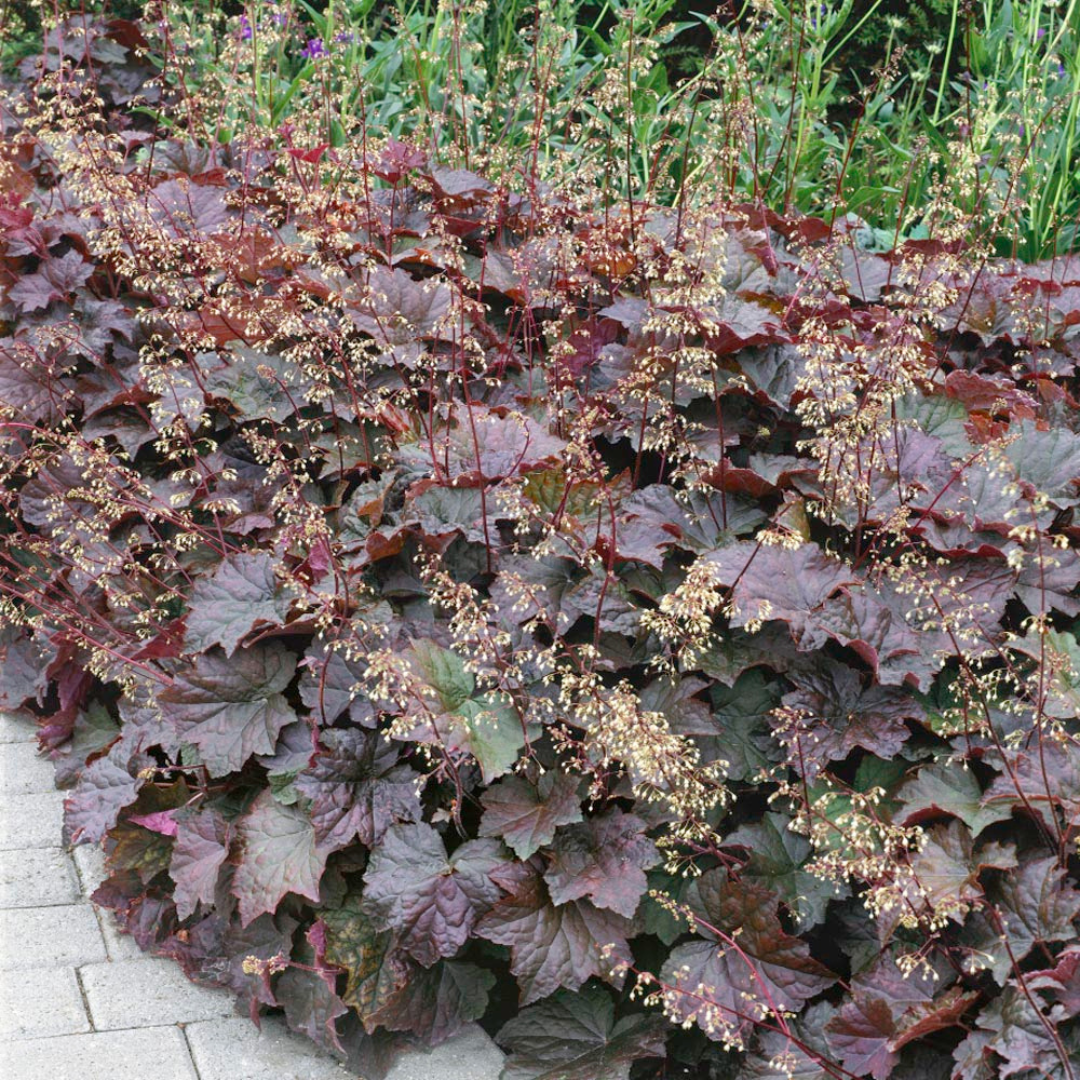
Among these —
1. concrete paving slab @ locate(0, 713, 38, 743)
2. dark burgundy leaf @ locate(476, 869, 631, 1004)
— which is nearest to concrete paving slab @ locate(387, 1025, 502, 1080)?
dark burgundy leaf @ locate(476, 869, 631, 1004)

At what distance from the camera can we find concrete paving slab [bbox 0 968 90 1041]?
217 centimetres

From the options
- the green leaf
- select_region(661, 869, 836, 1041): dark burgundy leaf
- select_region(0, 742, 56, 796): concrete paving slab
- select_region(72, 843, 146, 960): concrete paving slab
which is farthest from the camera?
select_region(0, 742, 56, 796): concrete paving slab

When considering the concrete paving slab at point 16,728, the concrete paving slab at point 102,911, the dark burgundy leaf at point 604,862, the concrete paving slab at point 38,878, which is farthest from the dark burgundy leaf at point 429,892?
the concrete paving slab at point 16,728

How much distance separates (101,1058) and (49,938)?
349 millimetres

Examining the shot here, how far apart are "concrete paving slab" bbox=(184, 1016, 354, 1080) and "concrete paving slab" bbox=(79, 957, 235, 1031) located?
0.04m

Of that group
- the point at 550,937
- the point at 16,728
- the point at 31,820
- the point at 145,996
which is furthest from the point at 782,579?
the point at 16,728

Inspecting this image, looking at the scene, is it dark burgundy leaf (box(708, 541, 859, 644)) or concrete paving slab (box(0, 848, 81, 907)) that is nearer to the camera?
dark burgundy leaf (box(708, 541, 859, 644))

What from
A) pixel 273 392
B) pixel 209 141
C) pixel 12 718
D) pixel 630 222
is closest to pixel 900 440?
pixel 630 222

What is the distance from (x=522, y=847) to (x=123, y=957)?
899 mm

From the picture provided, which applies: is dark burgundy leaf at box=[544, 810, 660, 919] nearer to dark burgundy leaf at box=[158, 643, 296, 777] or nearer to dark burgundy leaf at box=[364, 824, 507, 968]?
dark burgundy leaf at box=[364, 824, 507, 968]

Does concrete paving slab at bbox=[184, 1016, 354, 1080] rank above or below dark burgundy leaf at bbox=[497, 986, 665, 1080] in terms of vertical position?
below

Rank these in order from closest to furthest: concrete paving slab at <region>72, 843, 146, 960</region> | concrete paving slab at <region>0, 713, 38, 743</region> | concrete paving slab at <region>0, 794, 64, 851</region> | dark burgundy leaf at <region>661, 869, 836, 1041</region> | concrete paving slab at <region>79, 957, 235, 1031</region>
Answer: dark burgundy leaf at <region>661, 869, 836, 1041</region> < concrete paving slab at <region>79, 957, 235, 1031</region> < concrete paving slab at <region>72, 843, 146, 960</region> < concrete paving slab at <region>0, 794, 64, 851</region> < concrete paving slab at <region>0, 713, 38, 743</region>

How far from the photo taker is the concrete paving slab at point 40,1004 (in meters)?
2.17

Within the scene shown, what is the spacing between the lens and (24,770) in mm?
2822
